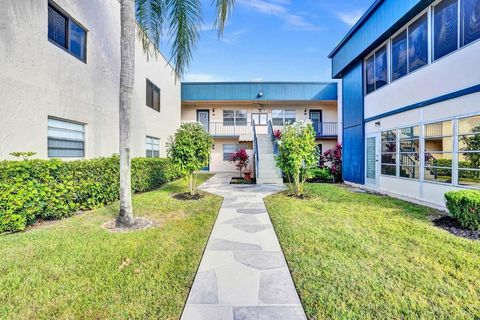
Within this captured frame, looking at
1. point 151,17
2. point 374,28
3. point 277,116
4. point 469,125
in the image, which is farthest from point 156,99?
point 469,125

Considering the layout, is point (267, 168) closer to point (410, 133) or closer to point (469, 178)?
point (410, 133)

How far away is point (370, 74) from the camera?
972cm

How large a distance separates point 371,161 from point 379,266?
726 cm

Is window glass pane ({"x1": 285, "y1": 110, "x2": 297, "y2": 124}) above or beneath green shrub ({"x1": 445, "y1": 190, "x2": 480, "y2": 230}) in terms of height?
above

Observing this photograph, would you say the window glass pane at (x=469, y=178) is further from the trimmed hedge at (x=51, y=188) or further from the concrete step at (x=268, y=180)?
the trimmed hedge at (x=51, y=188)

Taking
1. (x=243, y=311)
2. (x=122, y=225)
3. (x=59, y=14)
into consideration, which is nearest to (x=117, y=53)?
(x=59, y=14)

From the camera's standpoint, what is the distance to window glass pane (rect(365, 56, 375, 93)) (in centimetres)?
951

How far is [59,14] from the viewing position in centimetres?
635

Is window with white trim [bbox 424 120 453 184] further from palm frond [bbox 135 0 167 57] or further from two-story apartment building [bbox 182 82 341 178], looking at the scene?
two-story apartment building [bbox 182 82 341 178]

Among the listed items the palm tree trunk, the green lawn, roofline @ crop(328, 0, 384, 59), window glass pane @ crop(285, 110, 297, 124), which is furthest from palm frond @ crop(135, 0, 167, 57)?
window glass pane @ crop(285, 110, 297, 124)

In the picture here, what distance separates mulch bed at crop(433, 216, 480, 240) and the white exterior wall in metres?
1.17

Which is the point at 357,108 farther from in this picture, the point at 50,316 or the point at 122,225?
the point at 50,316

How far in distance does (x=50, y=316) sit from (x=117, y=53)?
917cm

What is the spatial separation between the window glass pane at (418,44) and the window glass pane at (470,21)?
3.76ft
